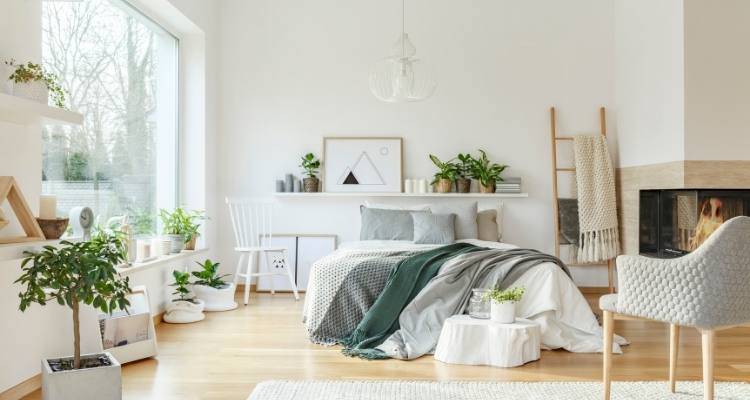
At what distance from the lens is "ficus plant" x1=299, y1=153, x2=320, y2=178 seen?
21.9 feet

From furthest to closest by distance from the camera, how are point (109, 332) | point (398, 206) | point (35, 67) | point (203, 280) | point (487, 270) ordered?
A: point (398, 206), point (203, 280), point (487, 270), point (109, 332), point (35, 67)

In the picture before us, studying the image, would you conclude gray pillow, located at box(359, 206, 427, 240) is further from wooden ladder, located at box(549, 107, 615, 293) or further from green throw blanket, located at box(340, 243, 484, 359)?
wooden ladder, located at box(549, 107, 615, 293)

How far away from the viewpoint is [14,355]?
322cm

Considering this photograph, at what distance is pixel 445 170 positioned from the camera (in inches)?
261

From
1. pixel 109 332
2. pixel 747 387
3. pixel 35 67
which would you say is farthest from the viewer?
pixel 109 332

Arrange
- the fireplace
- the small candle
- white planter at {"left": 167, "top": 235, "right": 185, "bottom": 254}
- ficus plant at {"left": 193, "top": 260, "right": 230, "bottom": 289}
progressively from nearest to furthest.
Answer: the small candle, the fireplace, white planter at {"left": 167, "top": 235, "right": 185, "bottom": 254}, ficus plant at {"left": 193, "top": 260, "right": 230, "bottom": 289}

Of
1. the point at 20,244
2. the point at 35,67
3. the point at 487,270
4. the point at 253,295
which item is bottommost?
the point at 253,295

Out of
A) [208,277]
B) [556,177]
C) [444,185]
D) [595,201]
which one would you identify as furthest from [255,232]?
[595,201]

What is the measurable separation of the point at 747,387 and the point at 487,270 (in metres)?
1.67

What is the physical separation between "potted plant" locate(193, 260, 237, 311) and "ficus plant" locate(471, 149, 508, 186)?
8.83 ft

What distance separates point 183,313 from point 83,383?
2369 millimetres

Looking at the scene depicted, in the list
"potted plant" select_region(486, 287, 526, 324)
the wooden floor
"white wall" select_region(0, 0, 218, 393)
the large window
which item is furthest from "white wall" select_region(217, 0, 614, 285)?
"white wall" select_region(0, 0, 218, 393)

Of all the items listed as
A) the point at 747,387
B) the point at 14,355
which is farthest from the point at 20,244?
the point at 747,387

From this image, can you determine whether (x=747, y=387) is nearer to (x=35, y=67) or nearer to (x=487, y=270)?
(x=487, y=270)
